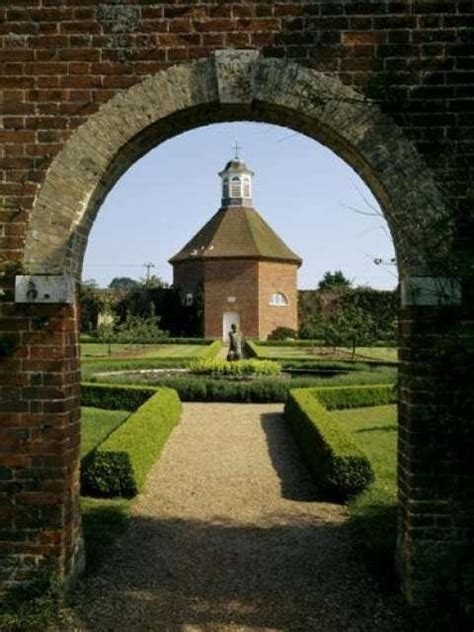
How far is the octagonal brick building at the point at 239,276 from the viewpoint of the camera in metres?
40.3

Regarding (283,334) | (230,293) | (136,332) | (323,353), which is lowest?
(323,353)

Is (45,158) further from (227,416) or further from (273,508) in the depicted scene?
(227,416)

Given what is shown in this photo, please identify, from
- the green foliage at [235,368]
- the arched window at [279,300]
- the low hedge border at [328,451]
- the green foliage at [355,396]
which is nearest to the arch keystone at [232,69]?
the low hedge border at [328,451]

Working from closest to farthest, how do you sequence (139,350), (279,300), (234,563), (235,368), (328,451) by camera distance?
1. (234,563)
2. (328,451)
3. (235,368)
4. (139,350)
5. (279,300)

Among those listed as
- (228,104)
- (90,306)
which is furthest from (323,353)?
(228,104)

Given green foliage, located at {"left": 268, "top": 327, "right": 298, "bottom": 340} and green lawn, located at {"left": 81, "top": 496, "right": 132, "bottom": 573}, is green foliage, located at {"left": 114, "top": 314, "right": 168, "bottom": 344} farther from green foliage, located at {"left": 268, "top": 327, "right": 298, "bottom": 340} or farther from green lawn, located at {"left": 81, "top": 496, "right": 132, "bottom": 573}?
green lawn, located at {"left": 81, "top": 496, "right": 132, "bottom": 573}

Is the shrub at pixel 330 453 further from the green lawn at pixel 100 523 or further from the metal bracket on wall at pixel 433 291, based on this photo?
the metal bracket on wall at pixel 433 291

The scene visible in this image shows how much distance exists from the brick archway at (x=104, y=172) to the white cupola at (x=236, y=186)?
4216 cm

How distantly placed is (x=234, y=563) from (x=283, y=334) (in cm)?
3480

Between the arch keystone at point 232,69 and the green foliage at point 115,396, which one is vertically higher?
the arch keystone at point 232,69

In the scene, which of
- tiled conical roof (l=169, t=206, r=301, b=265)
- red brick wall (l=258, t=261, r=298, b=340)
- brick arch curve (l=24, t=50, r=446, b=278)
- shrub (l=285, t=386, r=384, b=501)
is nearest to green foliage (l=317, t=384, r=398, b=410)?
shrub (l=285, t=386, r=384, b=501)

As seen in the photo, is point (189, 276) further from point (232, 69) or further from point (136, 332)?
point (232, 69)

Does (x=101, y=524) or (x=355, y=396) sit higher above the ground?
(x=355, y=396)

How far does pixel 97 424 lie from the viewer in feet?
42.4
